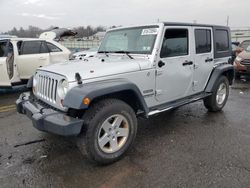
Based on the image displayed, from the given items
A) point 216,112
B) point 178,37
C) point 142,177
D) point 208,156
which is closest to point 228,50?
point 216,112

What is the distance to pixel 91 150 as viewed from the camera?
3.06 meters

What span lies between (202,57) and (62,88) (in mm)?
3038

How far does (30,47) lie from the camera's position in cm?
787

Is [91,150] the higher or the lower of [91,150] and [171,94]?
the lower

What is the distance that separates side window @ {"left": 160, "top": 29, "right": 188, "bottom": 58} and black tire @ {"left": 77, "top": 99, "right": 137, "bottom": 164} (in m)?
1.26

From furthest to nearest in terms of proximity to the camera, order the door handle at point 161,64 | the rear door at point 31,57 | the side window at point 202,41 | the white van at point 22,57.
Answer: the rear door at point 31,57, the white van at point 22,57, the side window at point 202,41, the door handle at point 161,64

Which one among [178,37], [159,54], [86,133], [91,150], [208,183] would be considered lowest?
[208,183]

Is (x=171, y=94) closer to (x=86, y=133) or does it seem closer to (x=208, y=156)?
(x=208, y=156)

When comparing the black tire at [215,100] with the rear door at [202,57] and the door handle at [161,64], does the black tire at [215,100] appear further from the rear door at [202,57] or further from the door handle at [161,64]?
the door handle at [161,64]

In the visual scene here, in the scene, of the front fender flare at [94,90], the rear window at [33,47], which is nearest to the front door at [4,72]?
the rear window at [33,47]

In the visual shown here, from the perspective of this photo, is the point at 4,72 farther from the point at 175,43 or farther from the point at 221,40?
the point at 221,40

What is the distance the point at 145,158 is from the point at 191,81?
6.51 ft

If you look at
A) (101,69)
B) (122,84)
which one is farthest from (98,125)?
(101,69)

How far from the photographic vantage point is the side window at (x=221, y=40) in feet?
17.7
